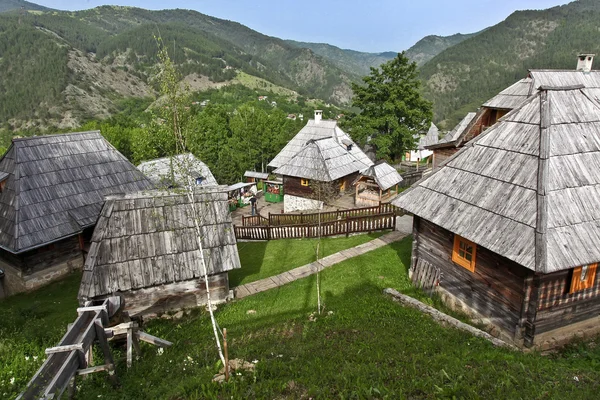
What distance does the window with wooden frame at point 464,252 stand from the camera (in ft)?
31.9

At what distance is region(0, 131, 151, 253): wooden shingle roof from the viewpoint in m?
14.3

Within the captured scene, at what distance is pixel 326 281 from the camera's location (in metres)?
12.6

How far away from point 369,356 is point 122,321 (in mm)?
5573

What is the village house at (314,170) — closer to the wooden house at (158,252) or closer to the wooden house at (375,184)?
the wooden house at (375,184)

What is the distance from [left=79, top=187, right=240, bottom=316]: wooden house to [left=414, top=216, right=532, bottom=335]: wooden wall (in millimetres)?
6219

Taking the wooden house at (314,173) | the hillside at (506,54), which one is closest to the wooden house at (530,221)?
the wooden house at (314,173)

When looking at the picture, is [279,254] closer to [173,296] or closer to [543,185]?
[173,296]

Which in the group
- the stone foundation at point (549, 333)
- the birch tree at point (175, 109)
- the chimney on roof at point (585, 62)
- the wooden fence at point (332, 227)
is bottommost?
the wooden fence at point (332, 227)

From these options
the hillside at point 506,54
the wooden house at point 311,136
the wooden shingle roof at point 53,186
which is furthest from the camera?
the hillside at point 506,54

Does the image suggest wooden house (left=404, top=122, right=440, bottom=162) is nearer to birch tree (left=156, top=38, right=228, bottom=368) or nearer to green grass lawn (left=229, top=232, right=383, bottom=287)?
green grass lawn (left=229, top=232, right=383, bottom=287)

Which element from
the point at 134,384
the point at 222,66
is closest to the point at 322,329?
the point at 134,384

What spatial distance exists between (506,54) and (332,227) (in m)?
189

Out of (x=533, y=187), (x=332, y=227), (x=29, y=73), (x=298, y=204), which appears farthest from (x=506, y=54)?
(x=533, y=187)

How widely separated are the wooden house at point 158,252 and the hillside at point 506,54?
134 meters
